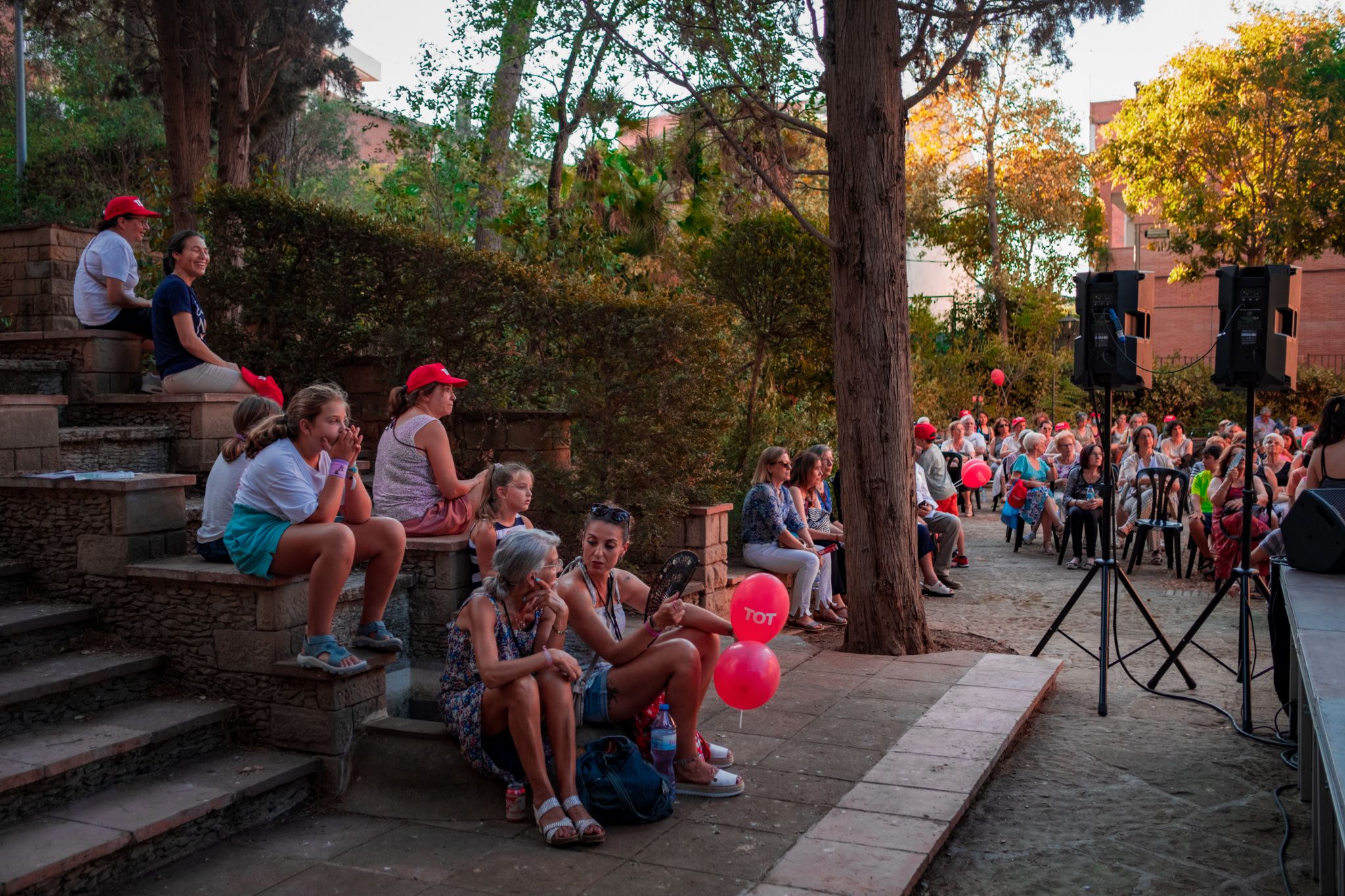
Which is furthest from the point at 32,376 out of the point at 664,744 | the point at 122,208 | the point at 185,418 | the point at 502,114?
the point at 502,114

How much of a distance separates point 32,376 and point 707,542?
4729 millimetres

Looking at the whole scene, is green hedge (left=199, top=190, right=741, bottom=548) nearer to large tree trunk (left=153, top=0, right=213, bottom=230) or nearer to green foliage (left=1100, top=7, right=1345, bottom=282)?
large tree trunk (left=153, top=0, right=213, bottom=230)

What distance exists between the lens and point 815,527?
30.8 feet

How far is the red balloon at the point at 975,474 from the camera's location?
14.8m

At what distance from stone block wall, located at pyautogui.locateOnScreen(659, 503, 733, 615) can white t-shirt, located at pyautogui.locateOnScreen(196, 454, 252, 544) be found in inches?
151

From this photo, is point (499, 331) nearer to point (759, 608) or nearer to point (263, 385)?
point (263, 385)

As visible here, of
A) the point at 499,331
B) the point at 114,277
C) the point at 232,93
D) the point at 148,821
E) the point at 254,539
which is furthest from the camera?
the point at 232,93

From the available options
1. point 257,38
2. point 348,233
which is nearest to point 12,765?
point 348,233

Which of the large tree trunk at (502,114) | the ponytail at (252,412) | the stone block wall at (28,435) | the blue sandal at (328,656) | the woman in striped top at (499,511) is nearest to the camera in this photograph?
the blue sandal at (328,656)

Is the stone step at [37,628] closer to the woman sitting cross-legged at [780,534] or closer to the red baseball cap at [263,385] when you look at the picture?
the red baseball cap at [263,385]

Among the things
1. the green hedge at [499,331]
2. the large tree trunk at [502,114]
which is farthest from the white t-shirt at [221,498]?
the large tree trunk at [502,114]

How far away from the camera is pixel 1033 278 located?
33.0 meters

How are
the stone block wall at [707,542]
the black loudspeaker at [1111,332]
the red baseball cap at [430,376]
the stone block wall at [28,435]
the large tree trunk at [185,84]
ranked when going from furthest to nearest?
1. the large tree trunk at [185,84]
2. the stone block wall at [707,542]
3. the black loudspeaker at [1111,332]
4. the red baseball cap at [430,376]
5. the stone block wall at [28,435]

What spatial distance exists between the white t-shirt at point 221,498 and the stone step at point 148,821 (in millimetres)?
975
